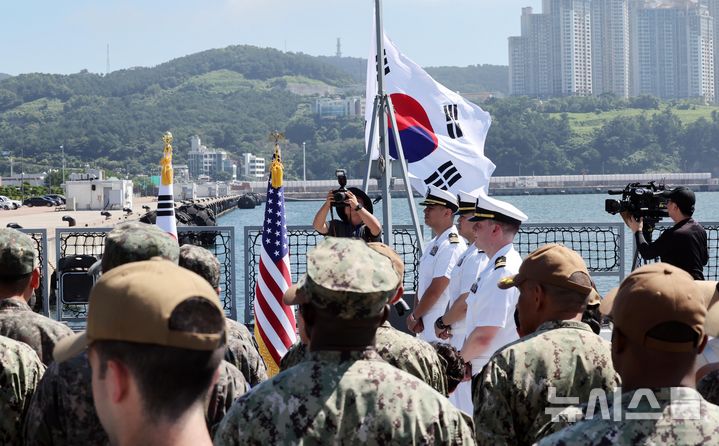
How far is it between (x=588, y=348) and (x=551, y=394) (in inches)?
9.1

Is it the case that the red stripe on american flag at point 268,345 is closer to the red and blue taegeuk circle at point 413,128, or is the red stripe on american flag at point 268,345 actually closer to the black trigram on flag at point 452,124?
the red and blue taegeuk circle at point 413,128

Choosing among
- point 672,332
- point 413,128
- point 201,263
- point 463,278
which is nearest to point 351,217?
point 463,278

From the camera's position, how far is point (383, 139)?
964cm

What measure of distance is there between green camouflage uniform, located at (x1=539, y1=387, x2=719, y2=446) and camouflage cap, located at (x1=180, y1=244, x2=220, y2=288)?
2145 millimetres

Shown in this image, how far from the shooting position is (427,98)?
10.4m

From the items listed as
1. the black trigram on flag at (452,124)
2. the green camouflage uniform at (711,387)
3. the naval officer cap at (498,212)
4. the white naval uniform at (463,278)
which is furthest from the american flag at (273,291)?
the green camouflage uniform at (711,387)

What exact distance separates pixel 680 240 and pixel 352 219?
2360 millimetres

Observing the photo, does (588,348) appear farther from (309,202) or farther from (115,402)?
(309,202)

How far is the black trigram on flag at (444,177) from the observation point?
1002cm

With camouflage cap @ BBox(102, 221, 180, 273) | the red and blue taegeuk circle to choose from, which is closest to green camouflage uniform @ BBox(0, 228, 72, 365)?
camouflage cap @ BBox(102, 221, 180, 273)

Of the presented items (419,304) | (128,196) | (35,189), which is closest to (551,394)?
(419,304)

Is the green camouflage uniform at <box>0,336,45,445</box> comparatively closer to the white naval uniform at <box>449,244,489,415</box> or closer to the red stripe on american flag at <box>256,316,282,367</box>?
the white naval uniform at <box>449,244,489,415</box>

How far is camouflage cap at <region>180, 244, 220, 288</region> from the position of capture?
445 cm

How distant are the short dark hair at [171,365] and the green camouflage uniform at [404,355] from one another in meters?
1.52
